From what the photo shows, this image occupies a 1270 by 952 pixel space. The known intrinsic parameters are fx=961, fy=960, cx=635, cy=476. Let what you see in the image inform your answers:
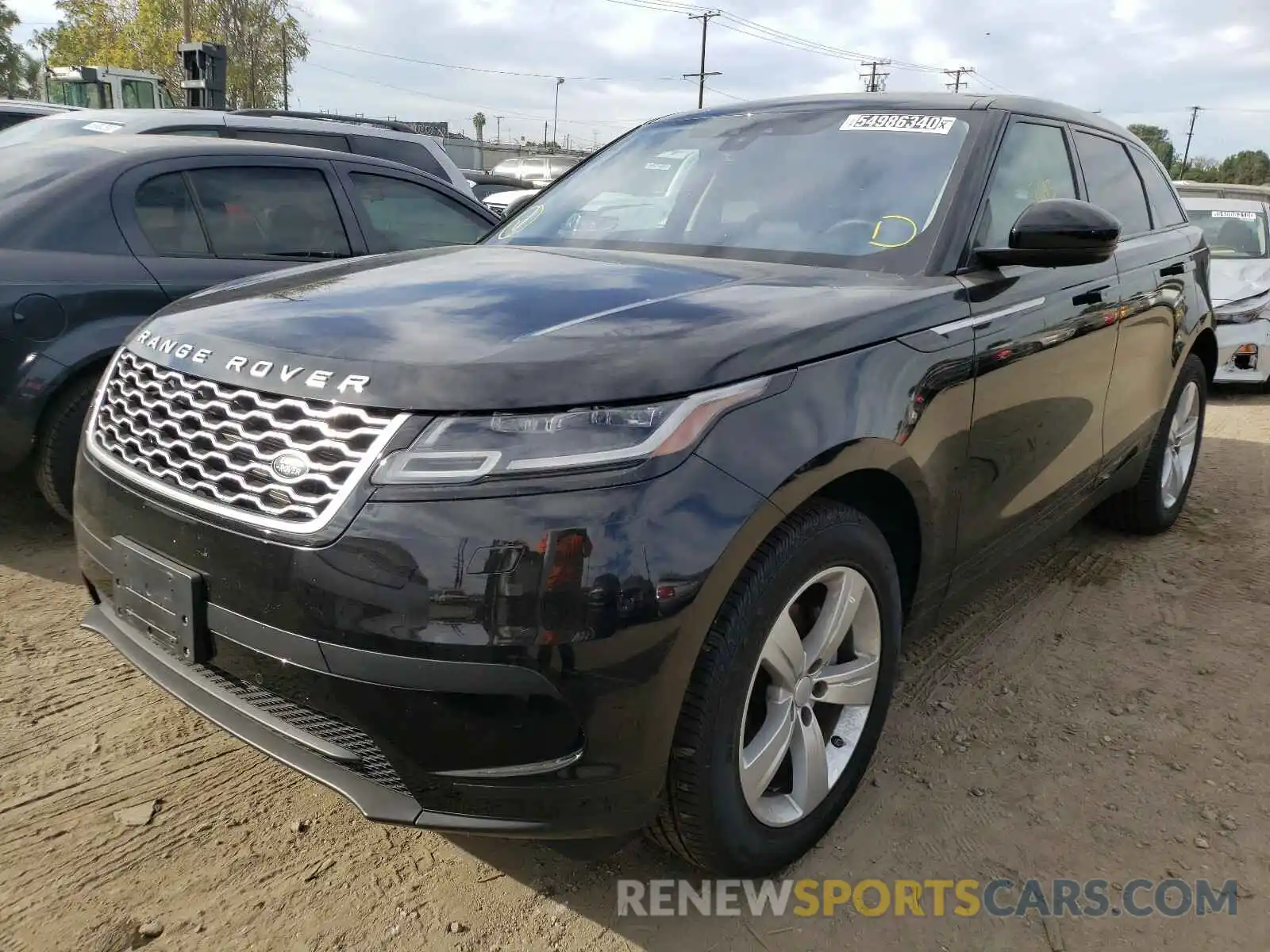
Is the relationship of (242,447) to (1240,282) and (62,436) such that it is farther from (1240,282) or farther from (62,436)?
(1240,282)

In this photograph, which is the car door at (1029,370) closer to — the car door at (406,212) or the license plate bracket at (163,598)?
the license plate bracket at (163,598)

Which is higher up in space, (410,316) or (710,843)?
(410,316)

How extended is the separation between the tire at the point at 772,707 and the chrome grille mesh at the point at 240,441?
0.73 metres

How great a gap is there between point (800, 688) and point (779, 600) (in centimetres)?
31

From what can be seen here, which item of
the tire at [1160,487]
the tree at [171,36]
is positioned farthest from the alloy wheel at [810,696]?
the tree at [171,36]

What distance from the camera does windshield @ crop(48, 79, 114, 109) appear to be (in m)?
16.6

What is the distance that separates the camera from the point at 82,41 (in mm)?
38688

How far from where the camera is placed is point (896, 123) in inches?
115

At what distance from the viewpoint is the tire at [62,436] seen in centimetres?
355

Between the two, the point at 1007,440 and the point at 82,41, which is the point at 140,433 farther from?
the point at 82,41

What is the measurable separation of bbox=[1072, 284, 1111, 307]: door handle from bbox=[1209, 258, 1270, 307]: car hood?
6250mm

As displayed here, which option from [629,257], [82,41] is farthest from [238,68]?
[629,257]

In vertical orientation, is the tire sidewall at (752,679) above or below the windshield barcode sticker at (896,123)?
below

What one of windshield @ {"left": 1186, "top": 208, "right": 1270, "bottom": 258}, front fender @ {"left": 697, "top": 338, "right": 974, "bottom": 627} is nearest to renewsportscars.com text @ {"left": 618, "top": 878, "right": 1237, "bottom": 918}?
front fender @ {"left": 697, "top": 338, "right": 974, "bottom": 627}
